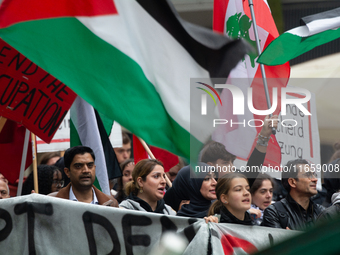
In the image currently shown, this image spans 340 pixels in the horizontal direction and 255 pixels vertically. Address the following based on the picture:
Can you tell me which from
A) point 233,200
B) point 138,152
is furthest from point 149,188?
point 138,152

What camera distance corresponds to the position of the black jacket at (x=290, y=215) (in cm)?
384

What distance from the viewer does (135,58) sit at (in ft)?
9.98

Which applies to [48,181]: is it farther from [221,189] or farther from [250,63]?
[250,63]

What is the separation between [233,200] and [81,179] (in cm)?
139

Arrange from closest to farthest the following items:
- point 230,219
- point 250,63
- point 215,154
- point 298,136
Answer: point 230,219, point 215,154, point 250,63, point 298,136

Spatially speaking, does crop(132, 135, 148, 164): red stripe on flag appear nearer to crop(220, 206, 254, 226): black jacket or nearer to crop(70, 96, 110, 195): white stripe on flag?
crop(70, 96, 110, 195): white stripe on flag

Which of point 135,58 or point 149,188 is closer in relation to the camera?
point 135,58

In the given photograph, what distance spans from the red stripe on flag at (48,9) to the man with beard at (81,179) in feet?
5.08

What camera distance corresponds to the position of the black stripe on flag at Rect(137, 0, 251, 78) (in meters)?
3.08

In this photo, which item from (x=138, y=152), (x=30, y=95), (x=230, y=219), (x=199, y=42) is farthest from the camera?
(x=138, y=152)

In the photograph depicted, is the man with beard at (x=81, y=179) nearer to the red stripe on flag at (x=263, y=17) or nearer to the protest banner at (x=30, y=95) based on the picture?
the protest banner at (x=30, y=95)

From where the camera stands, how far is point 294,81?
10.5 m

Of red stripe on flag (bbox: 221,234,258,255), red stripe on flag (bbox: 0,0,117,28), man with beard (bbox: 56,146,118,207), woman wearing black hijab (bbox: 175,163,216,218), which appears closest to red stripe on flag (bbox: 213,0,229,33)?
woman wearing black hijab (bbox: 175,163,216,218)

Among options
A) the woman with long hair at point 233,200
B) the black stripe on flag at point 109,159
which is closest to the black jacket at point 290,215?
the woman with long hair at point 233,200
